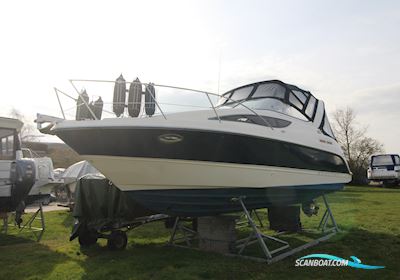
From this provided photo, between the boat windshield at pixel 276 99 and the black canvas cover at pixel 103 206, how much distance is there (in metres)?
2.47

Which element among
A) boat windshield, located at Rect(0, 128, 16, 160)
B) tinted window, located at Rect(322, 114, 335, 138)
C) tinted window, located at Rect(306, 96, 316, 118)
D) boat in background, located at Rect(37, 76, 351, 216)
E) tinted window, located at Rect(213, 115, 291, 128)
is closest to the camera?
boat in background, located at Rect(37, 76, 351, 216)

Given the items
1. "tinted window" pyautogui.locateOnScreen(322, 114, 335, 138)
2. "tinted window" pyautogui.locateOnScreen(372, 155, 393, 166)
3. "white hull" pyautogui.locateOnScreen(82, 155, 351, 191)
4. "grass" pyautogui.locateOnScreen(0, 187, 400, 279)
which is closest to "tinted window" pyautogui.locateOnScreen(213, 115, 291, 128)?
"white hull" pyautogui.locateOnScreen(82, 155, 351, 191)

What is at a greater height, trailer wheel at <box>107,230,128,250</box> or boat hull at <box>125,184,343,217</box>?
boat hull at <box>125,184,343,217</box>

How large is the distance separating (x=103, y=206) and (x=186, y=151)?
7.54 ft

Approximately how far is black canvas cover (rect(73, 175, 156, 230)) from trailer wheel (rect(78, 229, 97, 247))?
0.18 m

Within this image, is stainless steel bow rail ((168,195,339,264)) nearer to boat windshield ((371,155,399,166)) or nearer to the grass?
the grass

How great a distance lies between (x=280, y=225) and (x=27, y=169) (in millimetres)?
5125

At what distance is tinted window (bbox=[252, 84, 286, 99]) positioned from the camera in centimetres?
675

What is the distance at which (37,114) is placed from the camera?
17.1 feet

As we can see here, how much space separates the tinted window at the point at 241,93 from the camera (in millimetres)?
7120

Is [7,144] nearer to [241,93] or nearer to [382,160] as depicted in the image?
[241,93]

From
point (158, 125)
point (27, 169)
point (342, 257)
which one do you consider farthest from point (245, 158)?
point (27, 169)

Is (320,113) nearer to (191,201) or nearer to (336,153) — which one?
(336,153)

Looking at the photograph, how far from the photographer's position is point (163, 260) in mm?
5598
